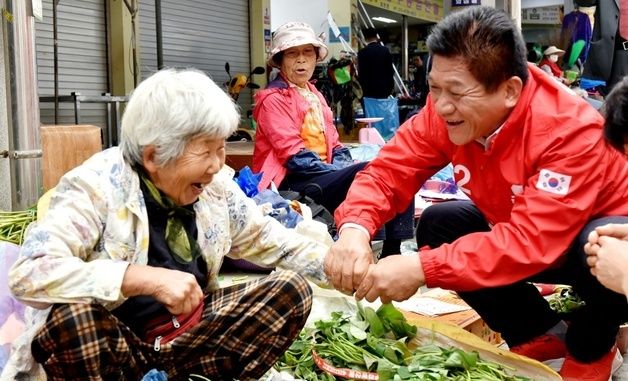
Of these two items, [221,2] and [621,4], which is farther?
[221,2]

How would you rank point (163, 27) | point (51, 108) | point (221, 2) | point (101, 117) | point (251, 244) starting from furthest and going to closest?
point (221, 2) → point (163, 27) → point (101, 117) → point (51, 108) → point (251, 244)

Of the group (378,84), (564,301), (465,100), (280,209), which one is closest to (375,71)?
(378,84)

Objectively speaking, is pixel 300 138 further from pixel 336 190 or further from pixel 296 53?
pixel 296 53

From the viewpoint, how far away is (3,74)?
326cm

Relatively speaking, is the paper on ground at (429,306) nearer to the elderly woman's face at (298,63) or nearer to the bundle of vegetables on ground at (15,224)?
the bundle of vegetables on ground at (15,224)

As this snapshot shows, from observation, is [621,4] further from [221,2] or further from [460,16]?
[221,2]

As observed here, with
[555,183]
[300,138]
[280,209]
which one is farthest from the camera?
[300,138]

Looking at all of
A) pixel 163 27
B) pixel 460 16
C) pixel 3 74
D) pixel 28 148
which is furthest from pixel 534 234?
pixel 163 27

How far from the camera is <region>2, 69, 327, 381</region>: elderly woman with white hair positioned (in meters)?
1.66

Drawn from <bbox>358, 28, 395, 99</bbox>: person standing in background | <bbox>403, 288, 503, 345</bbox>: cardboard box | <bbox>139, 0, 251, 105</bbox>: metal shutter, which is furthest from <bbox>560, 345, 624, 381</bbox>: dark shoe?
<bbox>139, 0, 251, 105</bbox>: metal shutter

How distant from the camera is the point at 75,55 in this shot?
815cm

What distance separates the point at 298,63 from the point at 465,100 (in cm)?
219

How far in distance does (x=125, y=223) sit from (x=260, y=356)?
54 cm

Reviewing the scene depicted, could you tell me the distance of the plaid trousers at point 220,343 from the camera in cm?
171
